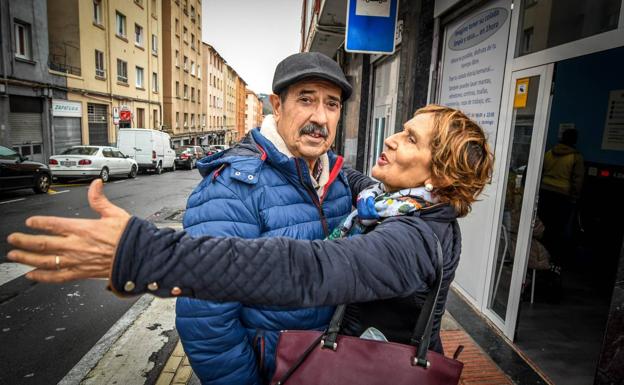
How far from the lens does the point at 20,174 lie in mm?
11109

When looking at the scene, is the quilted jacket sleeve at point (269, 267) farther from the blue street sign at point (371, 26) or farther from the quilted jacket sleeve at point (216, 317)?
the blue street sign at point (371, 26)

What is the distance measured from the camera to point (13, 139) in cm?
1658

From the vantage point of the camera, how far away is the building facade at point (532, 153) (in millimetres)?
3021

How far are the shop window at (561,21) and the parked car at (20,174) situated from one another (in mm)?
12741

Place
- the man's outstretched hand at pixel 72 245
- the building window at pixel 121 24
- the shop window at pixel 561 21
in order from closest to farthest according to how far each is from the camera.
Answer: the man's outstretched hand at pixel 72 245 < the shop window at pixel 561 21 < the building window at pixel 121 24

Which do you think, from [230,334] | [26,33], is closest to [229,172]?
[230,334]

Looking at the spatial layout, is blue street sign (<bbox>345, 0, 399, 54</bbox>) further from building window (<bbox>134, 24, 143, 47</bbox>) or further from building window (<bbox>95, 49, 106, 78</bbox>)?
building window (<bbox>134, 24, 143, 47</bbox>)

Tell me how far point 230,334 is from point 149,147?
2099cm

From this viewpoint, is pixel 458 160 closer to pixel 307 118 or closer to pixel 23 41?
pixel 307 118

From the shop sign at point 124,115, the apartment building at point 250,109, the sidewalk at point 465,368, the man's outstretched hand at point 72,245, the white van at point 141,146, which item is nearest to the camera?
the man's outstretched hand at point 72,245

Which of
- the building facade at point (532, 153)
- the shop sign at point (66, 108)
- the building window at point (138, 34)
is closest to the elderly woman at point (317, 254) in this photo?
the building facade at point (532, 153)

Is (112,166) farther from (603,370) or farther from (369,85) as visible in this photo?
(603,370)

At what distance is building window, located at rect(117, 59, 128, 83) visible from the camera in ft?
79.9

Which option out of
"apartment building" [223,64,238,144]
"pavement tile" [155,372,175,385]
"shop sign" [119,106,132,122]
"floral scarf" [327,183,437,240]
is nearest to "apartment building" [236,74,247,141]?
"apartment building" [223,64,238,144]
